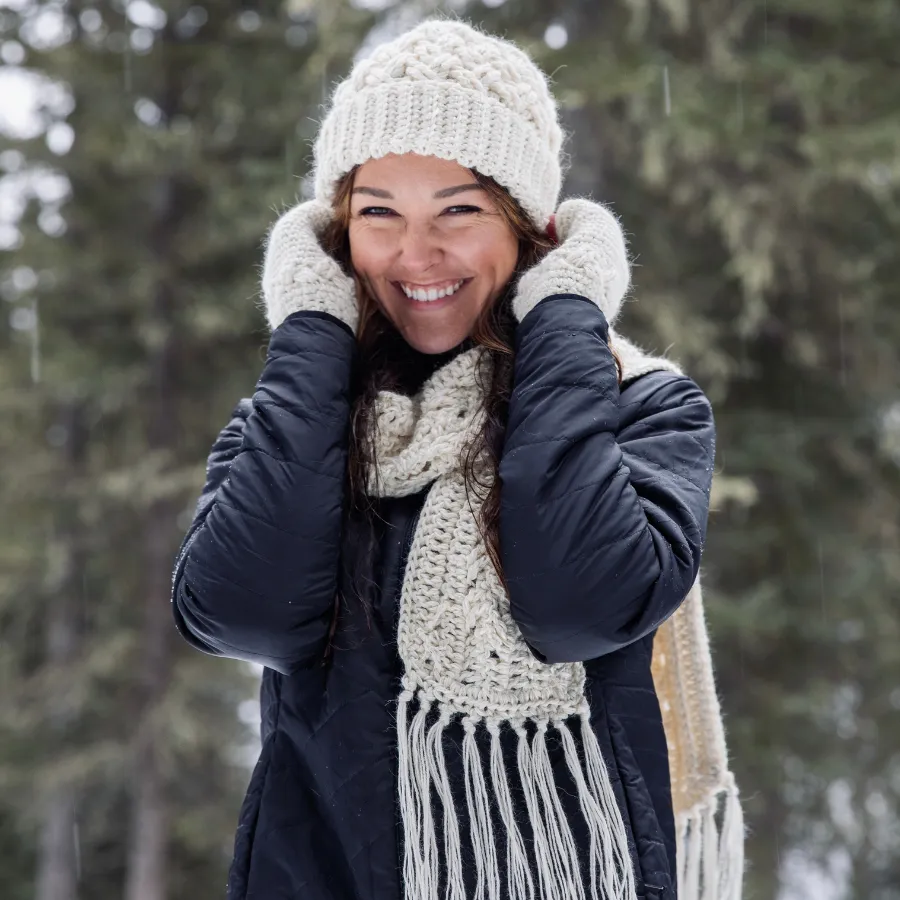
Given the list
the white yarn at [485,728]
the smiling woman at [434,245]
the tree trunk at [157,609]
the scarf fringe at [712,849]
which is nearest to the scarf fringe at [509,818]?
the white yarn at [485,728]

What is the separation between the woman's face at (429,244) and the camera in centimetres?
164

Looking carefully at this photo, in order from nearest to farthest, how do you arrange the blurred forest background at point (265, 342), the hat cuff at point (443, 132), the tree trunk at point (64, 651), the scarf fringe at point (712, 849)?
1. the hat cuff at point (443, 132)
2. the scarf fringe at point (712, 849)
3. the blurred forest background at point (265, 342)
4. the tree trunk at point (64, 651)

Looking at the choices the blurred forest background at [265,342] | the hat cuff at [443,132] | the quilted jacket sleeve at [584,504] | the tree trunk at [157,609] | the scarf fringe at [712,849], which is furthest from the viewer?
the tree trunk at [157,609]

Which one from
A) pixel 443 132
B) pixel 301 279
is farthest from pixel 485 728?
pixel 443 132

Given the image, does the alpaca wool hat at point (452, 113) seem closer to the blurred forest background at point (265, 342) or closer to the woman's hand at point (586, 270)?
the woman's hand at point (586, 270)

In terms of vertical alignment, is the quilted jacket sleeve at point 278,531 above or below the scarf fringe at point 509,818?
above

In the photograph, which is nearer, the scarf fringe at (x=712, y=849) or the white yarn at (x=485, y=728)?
the white yarn at (x=485, y=728)

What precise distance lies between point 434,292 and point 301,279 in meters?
0.21

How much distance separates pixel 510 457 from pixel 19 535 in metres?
6.30

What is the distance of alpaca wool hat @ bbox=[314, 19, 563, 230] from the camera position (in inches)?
64.0

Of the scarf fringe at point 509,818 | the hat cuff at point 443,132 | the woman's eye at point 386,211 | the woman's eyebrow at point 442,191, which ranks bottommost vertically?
the scarf fringe at point 509,818

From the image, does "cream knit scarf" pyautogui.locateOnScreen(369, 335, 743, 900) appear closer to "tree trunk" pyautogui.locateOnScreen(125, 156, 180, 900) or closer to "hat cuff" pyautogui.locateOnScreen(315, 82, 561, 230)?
"hat cuff" pyautogui.locateOnScreen(315, 82, 561, 230)

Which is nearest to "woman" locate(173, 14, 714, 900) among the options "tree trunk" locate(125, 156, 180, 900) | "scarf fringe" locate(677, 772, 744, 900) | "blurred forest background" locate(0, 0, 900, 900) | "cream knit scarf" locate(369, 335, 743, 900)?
"cream knit scarf" locate(369, 335, 743, 900)

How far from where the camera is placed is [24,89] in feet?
22.5
